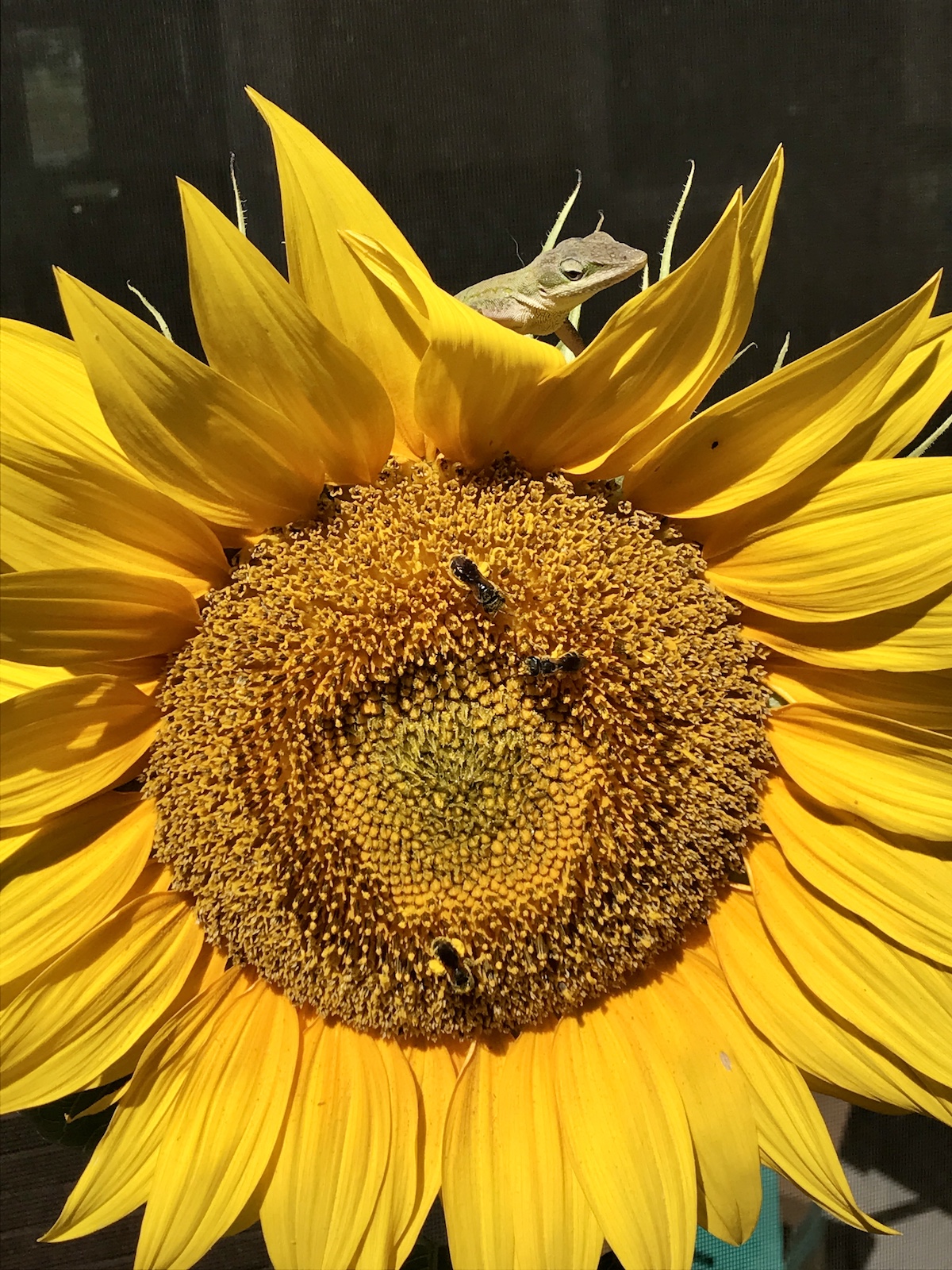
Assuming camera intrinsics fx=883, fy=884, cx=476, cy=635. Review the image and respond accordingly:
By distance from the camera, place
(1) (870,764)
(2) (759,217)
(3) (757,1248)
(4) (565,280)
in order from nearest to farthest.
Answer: (2) (759,217) → (1) (870,764) → (4) (565,280) → (3) (757,1248)

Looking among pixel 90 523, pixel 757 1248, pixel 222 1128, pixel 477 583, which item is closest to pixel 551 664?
pixel 477 583

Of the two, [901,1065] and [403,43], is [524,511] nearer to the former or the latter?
[901,1065]

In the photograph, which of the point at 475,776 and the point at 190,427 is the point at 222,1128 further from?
the point at 190,427

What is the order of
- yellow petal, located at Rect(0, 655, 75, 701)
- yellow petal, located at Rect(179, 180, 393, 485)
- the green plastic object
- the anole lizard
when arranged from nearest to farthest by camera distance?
yellow petal, located at Rect(179, 180, 393, 485)
yellow petal, located at Rect(0, 655, 75, 701)
the anole lizard
the green plastic object

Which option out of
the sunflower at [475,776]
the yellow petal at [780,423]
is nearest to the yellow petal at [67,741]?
the sunflower at [475,776]

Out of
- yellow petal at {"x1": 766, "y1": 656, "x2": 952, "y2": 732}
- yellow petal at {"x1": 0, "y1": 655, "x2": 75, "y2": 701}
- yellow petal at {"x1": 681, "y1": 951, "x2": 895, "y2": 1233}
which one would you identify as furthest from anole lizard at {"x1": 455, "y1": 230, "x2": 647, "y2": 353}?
yellow petal at {"x1": 681, "y1": 951, "x2": 895, "y2": 1233}

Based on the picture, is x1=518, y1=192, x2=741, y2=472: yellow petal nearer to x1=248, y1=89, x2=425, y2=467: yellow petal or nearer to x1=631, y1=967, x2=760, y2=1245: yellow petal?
x1=248, y1=89, x2=425, y2=467: yellow petal

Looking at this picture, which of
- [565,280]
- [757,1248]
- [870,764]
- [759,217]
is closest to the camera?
[759,217]
